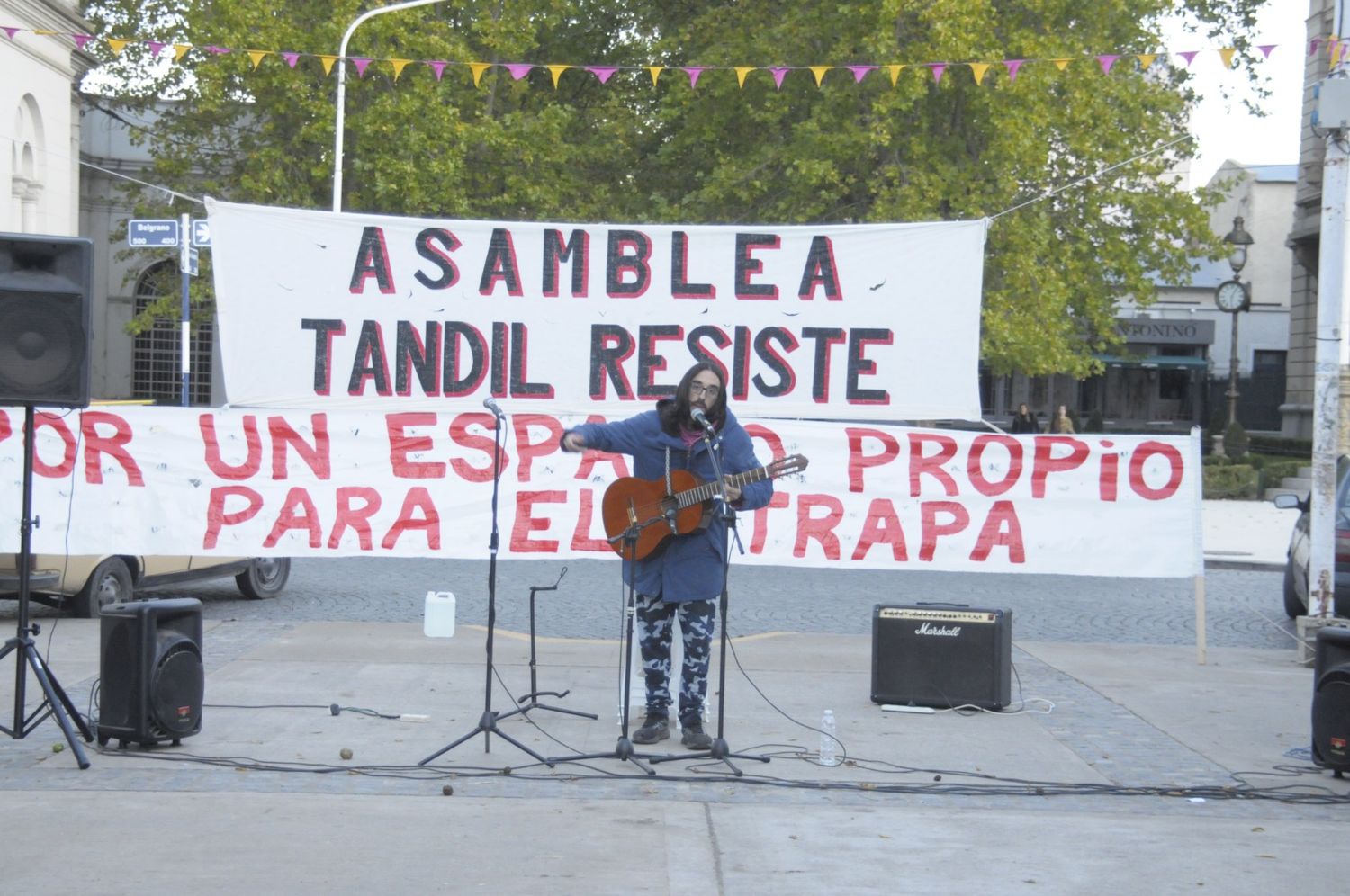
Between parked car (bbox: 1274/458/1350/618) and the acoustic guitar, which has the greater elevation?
the acoustic guitar

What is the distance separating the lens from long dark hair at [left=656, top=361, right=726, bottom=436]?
24.4 ft

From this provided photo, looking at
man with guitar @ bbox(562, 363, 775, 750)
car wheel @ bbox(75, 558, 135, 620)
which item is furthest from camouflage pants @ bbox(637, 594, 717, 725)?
car wheel @ bbox(75, 558, 135, 620)

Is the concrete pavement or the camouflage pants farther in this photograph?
the camouflage pants

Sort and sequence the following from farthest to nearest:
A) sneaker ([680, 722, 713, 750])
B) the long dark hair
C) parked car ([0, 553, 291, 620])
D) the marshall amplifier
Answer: parked car ([0, 553, 291, 620]), the marshall amplifier, sneaker ([680, 722, 713, 750]), the long dark hair

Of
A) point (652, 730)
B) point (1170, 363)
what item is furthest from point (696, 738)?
point (1170, 363)

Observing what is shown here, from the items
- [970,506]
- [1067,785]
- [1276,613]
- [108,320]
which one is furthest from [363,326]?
[108,320]

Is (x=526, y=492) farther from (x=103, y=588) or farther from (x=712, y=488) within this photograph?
(x=103, y=588)

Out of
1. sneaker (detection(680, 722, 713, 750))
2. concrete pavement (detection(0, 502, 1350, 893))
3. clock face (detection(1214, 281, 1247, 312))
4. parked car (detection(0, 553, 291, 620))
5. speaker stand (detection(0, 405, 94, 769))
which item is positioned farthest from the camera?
clock face (detection(1214, 281, 1247, 312))

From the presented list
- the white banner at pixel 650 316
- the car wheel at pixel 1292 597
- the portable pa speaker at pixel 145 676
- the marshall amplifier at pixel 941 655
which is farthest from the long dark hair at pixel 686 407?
the car wheel at pixel 1292 597

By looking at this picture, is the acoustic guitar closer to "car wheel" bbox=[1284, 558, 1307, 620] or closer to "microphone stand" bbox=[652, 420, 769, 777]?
"microphone stand" bbox=[652, 420, 769, 777]

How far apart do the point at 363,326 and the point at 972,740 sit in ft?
15.4

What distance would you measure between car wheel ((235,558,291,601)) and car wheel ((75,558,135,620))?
1.43m

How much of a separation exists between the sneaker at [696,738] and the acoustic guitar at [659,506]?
3.06ft

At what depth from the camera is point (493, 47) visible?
2961cm
